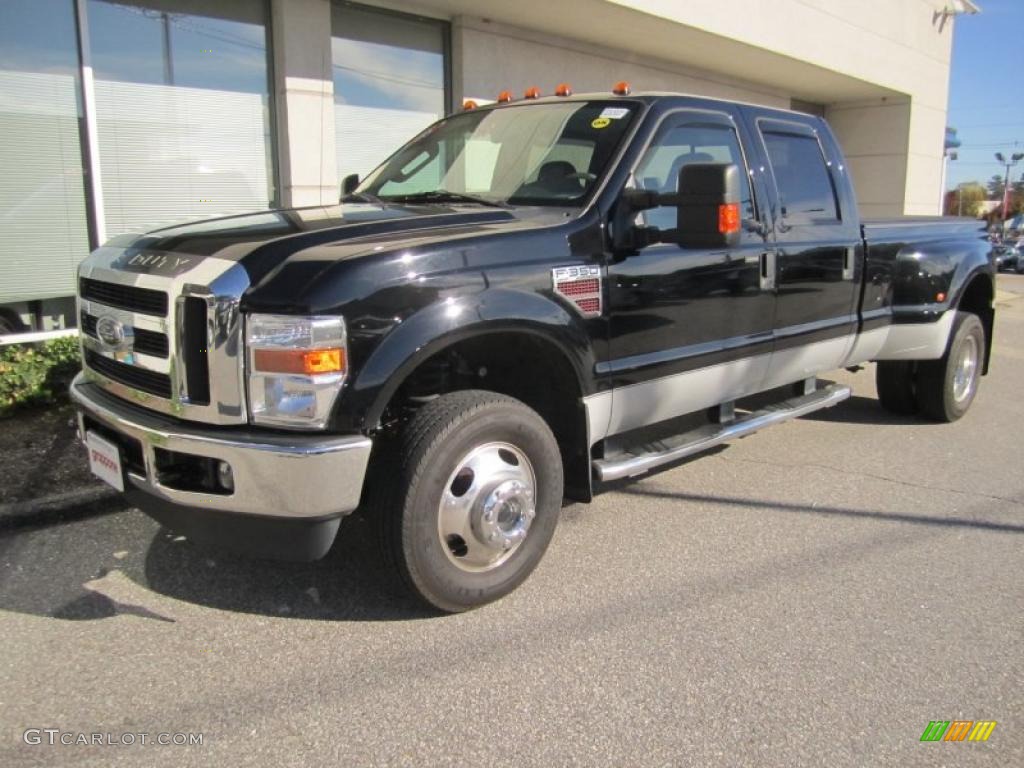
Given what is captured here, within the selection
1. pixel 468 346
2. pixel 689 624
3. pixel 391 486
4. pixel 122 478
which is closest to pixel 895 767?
pixel 689 624

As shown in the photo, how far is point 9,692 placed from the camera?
2887 mm

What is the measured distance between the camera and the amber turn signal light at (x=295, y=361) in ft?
9.32

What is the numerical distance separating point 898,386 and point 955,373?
0.40 meters

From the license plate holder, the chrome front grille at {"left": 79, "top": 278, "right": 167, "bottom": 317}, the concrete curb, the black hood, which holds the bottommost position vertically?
the concrete curb

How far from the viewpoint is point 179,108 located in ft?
24.9

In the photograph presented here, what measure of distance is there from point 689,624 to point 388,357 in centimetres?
155

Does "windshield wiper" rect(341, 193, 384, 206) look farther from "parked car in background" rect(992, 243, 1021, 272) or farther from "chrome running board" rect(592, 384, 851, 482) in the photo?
"parked car in background" rect(992, 243, 1021, 272)

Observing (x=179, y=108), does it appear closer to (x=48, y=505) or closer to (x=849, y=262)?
(x=48, y=505)

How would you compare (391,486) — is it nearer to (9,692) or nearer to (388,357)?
(388,357)

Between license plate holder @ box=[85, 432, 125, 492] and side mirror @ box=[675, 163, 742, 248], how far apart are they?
8.02ft

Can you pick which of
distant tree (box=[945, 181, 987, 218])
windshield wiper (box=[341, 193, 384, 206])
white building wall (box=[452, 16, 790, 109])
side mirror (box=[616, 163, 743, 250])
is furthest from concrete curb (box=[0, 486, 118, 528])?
distant tree (box=[945, 181, 987, 218])

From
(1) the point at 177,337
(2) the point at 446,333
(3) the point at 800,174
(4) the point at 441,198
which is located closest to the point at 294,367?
(1) the point at 177,337

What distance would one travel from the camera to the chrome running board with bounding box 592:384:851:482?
12.7ft

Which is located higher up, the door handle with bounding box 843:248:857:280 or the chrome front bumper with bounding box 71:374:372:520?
the door handle with bounding box 843:248:857:280
